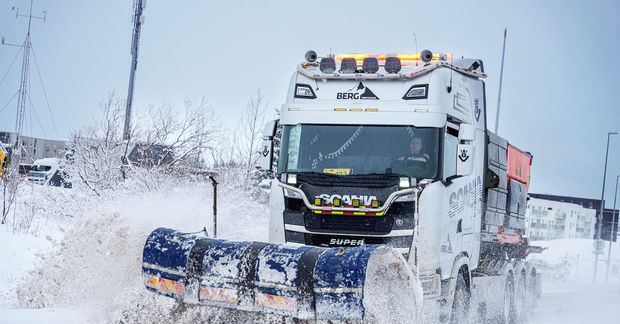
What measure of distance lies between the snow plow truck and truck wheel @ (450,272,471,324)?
0.09 feet

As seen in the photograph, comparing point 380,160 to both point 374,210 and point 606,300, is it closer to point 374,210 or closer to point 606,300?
point 374,210

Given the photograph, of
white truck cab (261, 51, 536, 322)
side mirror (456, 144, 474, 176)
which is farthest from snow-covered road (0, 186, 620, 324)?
side mirror (456, 144, 474, 176)

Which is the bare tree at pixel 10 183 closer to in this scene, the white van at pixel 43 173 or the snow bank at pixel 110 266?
the white van at pixel 43 173

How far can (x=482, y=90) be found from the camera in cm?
1088

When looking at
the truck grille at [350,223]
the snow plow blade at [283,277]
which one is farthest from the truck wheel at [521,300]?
the snow plow blade at [283,277]

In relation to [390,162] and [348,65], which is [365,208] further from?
[348,65]

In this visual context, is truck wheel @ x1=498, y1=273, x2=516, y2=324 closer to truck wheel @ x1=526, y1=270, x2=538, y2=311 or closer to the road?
truck wheel @ x1=526, y1=270, x2=538, y2=311

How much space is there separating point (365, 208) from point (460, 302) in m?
2.23

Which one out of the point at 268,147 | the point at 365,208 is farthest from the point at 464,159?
the point at 268,147

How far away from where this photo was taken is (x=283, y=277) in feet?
23.1

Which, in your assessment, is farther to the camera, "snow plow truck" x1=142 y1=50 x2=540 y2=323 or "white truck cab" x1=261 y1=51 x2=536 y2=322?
"white truck cab" x1=261 y1=51 x2=536 y2=322

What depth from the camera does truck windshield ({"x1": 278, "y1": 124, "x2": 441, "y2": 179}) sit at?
29.7 feet

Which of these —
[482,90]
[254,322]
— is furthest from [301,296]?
[482,90]

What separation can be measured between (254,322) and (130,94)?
1950 centimetres
